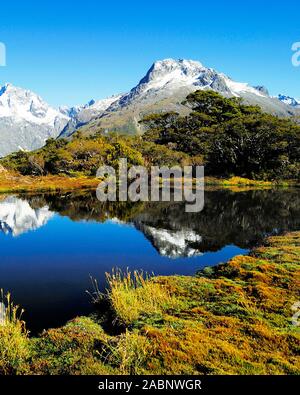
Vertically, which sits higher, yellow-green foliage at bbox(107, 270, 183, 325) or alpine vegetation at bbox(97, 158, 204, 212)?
alpine vegetation at bbox(97, 158, 204, 212)

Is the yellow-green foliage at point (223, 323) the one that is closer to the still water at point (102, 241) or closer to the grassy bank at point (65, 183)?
the still water at point (102, 241)

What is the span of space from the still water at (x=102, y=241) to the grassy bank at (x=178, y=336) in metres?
3.38

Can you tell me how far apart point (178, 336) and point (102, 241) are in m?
24.4

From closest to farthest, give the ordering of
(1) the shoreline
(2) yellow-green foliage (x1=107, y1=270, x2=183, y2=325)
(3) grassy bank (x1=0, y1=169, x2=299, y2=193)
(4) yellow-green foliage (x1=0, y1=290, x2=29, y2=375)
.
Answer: (4) yellow-green foliage (x1=0, y1=290, x2=29, y2=375), (2) yellow-green foliage (x1=107, y1=270, x2=183, y2=325), (1) the shoreline, (3) grassy bank (x1=0, y1=169, x2=299, y2=193)

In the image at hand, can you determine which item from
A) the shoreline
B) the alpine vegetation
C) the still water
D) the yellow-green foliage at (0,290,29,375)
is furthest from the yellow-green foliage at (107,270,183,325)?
the shoreline

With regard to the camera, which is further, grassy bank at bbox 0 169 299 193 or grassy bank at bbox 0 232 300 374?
grassy bank at bbox 0 169 299 193

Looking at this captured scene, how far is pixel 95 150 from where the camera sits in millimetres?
119562

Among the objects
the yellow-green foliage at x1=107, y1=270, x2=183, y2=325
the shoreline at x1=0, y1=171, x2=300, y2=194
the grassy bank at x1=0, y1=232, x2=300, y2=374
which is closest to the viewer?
the grassy bank at x1=0, y1=232, x2=300, y2=374

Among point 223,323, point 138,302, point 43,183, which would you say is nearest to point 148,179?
point 43,183

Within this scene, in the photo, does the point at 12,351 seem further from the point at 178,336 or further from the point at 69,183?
the point at 69,183

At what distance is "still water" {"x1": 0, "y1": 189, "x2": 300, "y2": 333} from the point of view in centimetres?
2228

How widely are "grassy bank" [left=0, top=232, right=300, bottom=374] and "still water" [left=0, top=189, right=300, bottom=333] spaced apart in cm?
338

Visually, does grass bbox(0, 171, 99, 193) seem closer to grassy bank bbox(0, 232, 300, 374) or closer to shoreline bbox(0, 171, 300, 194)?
shoreline bbox(0, 171, 300, 194)
